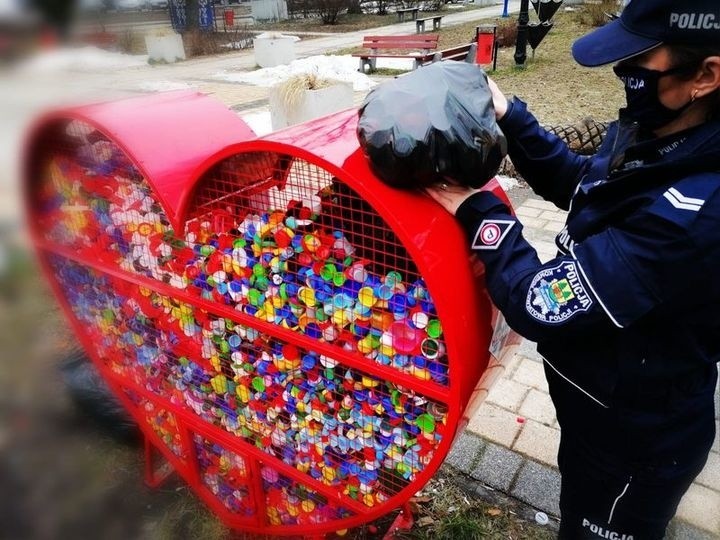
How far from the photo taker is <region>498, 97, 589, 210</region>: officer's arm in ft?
5.57

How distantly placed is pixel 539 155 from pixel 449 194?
50cm

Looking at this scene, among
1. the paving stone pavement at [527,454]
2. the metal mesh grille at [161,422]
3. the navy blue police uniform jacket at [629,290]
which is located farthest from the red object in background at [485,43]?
the navy blue police uniform jacket at [629,290]

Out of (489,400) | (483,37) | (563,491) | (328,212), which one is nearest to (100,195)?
Result: (328,212)

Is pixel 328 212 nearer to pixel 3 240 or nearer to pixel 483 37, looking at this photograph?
pixel 3 240

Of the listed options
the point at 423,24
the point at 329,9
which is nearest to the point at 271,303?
the point at 423,24

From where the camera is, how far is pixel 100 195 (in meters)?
2.04

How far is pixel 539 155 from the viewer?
1.75 meters

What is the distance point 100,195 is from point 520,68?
11.9 meters

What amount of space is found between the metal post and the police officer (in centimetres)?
1137

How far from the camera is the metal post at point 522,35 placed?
1155 centimetres

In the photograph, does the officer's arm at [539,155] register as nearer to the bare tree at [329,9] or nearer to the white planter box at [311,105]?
the white planter box at [311,105]

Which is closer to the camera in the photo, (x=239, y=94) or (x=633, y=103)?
(x=633, y=103)

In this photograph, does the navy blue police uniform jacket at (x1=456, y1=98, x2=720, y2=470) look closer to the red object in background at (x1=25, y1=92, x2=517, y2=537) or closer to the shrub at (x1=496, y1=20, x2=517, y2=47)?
the red object in background at (x1=25, y1=92, x2=517, y2=537)

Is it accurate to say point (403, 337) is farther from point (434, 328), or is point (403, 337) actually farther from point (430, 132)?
point (430, 132)
